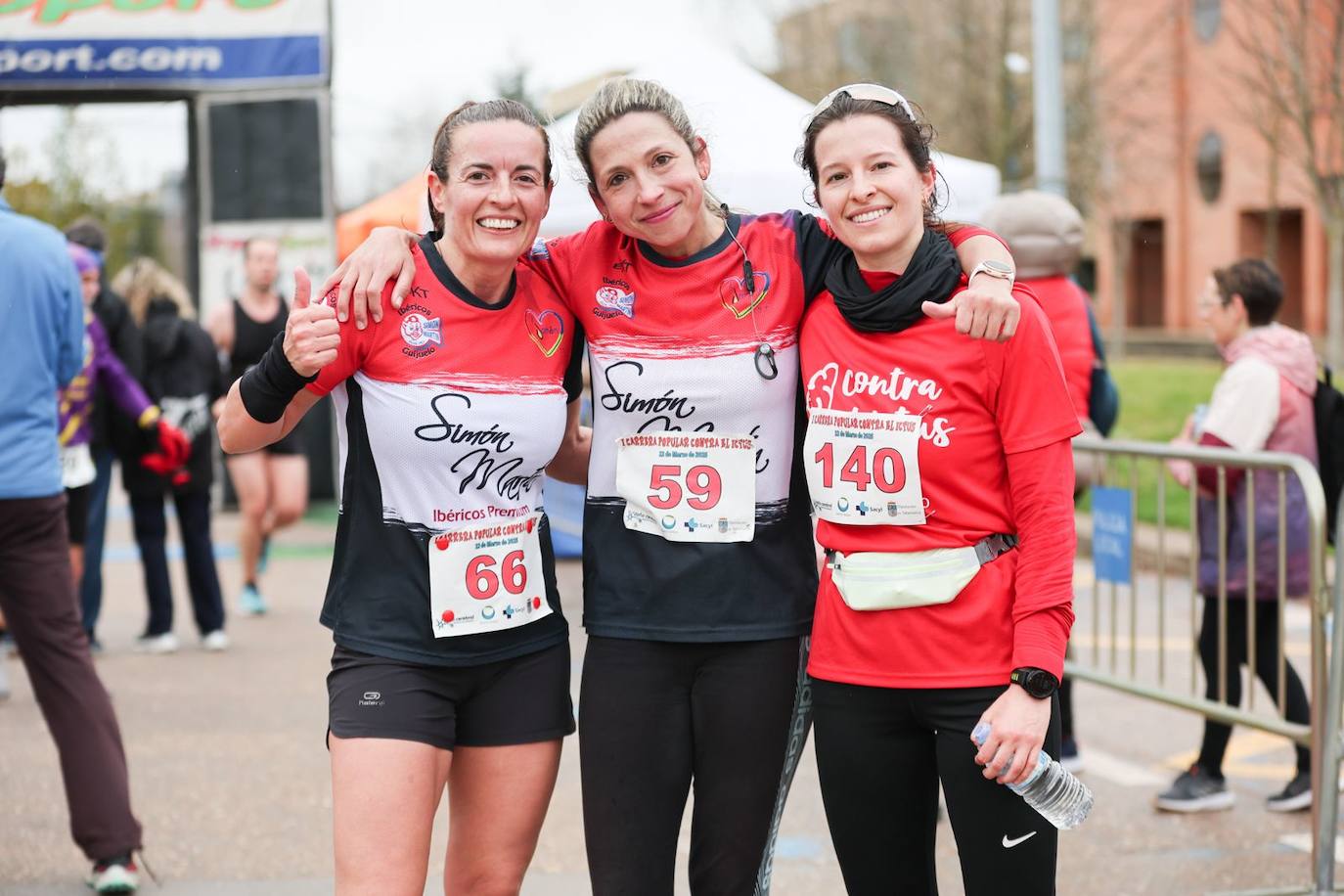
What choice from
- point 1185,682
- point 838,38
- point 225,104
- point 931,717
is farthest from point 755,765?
point 838,38

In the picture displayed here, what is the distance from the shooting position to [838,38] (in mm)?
33875

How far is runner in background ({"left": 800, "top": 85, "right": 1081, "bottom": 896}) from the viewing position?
107 inches

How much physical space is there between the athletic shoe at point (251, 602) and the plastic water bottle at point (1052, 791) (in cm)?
704

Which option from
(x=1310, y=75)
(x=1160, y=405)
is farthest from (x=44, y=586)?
(x=1160, y=405)

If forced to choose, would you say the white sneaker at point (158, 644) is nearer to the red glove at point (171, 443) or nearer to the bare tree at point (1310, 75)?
the red glove at point (171, 443)

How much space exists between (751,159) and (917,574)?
5.95 metres

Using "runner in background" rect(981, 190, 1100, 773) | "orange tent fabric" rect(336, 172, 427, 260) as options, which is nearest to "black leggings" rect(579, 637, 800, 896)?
"runner in background" rect(981, 190, 1100, 773)

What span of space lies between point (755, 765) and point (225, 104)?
11541 mm

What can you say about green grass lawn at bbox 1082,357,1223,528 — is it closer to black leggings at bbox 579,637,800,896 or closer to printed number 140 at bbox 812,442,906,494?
black leggings at bbox 579,637,800,896

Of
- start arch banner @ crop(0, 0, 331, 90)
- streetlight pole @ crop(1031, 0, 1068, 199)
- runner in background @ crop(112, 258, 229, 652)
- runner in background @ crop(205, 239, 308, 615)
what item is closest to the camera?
runner in background @ crop(112, 258, 229, 652)

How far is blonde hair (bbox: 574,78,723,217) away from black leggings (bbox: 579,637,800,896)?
37.4 inches

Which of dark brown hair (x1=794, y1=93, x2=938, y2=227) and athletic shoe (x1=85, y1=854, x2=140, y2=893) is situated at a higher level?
dark brown hair (x1=794, y1=93, x2=938, y2=227)

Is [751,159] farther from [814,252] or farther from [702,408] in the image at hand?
[702,408]

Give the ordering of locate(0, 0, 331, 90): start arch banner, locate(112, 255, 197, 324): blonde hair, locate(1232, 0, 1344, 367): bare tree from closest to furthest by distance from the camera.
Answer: locate(112, 255, 197, 324): blonde hair → locate(0, 0, 331, 90): start arch banner → locate(1232, 0, 1344, 367): bare tree
